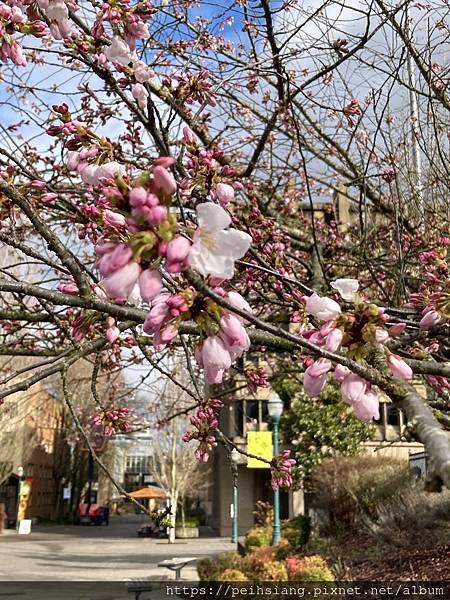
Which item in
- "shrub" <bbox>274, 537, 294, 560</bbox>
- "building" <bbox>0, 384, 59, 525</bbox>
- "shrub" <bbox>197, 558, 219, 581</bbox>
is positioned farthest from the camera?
"building" <bbox>0, 384, 59, 525</bbox>

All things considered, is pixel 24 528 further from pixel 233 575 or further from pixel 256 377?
pixel 256 377

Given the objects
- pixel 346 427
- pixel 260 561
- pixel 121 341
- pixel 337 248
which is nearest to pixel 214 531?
pixel 346 427

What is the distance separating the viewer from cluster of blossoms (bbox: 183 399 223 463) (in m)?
2.90

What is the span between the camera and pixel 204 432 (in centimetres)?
293

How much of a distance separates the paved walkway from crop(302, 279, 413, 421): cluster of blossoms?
10090mm

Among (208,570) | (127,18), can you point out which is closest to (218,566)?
(208,570)

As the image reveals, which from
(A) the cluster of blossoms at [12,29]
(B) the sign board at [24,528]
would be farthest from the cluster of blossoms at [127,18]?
(B) the sign board at [24,528]

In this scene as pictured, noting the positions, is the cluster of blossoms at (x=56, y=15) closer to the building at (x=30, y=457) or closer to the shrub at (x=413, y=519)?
the shrub at (x=413, y=519)

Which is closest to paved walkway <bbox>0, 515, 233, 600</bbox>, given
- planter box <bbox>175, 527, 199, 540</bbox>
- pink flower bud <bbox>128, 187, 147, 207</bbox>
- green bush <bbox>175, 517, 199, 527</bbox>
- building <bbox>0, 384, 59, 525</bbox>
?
planter box <bbox>175, 527, 199, 540</bbox>

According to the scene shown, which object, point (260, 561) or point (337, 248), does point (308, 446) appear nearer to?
point (260, 561)

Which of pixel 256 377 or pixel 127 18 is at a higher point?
pixel 127 18

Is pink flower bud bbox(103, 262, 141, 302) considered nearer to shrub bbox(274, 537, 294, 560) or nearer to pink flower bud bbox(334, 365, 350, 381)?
pink flower bud bbox(334, 365, 350, 381)

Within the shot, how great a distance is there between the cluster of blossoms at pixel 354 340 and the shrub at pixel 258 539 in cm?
975

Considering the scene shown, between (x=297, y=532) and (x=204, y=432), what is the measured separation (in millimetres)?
8107
